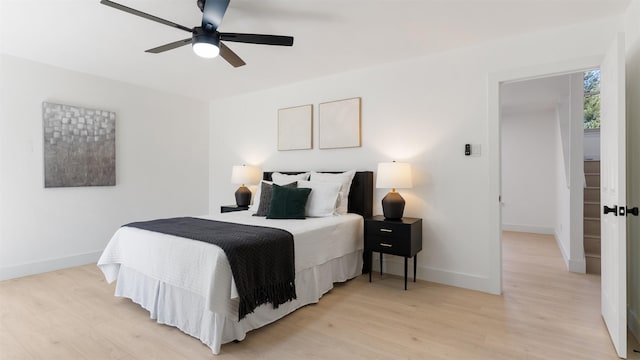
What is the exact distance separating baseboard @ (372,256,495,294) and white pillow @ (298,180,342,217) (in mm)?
920

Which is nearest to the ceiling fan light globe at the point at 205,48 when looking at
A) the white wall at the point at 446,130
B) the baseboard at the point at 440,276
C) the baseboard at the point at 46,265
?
the white wall at the point at 446,130

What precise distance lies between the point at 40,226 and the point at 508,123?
7.84 metres

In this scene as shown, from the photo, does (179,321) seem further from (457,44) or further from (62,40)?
(457,44)

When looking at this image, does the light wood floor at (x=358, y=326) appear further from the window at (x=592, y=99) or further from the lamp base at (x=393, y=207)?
the window at (x=592, y=99)

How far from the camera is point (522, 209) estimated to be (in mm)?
6387

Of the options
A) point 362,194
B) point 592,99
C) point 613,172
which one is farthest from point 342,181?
point 592,99

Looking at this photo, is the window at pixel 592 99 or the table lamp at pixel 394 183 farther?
the window at pixel 592 99

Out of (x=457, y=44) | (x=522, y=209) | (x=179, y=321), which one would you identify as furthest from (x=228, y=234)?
(x=522, y=209)

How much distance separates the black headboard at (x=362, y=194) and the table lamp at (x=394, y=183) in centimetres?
36

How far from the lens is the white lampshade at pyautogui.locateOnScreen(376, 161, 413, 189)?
329 cm

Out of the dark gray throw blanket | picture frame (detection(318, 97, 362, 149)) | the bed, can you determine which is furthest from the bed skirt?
picture frame (detection(318, 97, 362, 149))

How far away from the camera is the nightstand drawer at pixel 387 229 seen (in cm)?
311

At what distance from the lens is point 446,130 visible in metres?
3.36

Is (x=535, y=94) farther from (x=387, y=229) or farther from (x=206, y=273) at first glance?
(x=206, y=273)
